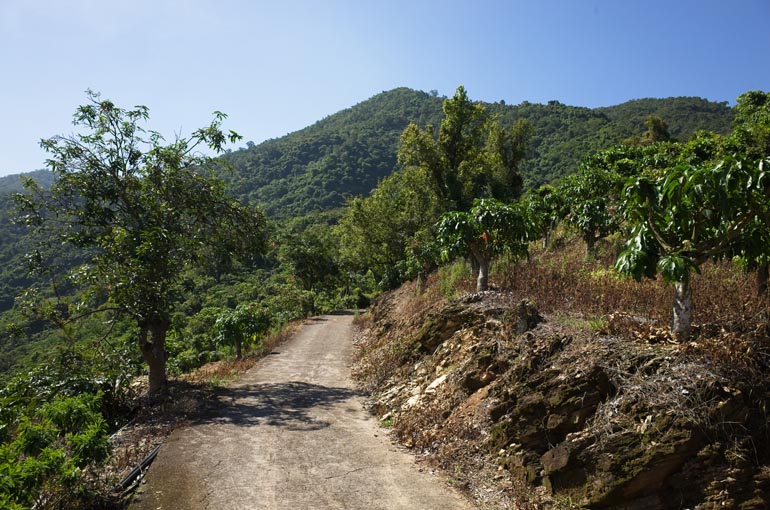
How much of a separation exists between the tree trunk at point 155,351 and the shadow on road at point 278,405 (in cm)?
127

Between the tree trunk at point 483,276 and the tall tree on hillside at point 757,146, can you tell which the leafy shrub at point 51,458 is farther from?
the tree trunk at point 483,276

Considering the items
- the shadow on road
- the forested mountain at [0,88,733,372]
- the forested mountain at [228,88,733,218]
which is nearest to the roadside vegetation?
the shadow on road

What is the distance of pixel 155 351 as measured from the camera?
955cm

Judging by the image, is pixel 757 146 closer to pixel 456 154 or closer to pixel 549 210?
pixel 549 210

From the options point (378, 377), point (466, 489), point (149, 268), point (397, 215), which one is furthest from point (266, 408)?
point (397, 215)

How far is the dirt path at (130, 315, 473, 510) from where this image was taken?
5215 mm

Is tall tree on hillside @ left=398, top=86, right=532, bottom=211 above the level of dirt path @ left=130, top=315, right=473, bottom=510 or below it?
above

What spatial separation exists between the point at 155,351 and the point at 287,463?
16.0ft

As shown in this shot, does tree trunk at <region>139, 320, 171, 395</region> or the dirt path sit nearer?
the dirt path

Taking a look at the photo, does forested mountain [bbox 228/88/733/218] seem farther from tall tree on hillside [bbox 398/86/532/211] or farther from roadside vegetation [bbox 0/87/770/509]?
roadside vegetation [bbox 0/87/770/509]

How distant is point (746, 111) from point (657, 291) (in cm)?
2831

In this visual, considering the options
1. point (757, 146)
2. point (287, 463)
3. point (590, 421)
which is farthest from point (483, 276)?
point (757, 146)

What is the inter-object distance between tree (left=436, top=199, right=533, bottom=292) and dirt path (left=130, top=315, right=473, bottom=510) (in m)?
4.11

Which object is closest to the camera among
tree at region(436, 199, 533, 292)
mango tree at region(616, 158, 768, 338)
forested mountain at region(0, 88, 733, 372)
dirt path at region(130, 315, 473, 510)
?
mango tree at region(616, 158, 768, 338)
